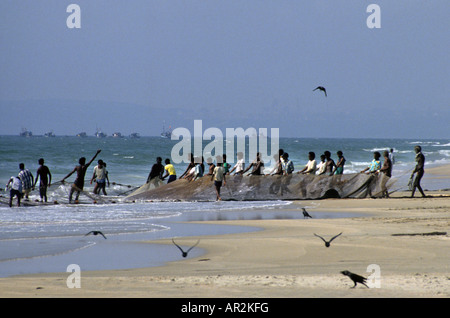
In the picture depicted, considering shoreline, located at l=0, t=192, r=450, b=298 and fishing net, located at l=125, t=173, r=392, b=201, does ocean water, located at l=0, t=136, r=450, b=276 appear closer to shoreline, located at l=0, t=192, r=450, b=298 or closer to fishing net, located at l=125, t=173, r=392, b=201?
fishing net, located at l=125, t=173, r=392, b=201

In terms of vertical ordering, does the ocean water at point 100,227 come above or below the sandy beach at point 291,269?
below

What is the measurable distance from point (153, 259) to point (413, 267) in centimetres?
353

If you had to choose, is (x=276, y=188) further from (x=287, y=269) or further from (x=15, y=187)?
(x=287, y=269)

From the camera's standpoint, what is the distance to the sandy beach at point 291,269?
21.6ft

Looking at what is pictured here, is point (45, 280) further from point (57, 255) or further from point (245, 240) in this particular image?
point (245, 240)

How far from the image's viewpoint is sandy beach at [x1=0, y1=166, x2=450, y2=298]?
6.59 m

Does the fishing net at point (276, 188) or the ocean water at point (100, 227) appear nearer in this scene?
the ocean water at point (100, 227)

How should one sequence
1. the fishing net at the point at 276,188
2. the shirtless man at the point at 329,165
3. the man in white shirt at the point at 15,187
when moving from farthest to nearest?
the shirtless man at the point at 329,165 → the fishing net at the point at 276,188 → the man in white shirt at the point at 15,187

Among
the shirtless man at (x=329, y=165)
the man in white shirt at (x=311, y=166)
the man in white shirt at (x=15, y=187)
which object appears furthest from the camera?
the man in white shirt at (x=311, y=166)

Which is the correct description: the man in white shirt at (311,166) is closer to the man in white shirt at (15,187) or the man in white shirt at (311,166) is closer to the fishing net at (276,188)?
the fishing net at (276,188)

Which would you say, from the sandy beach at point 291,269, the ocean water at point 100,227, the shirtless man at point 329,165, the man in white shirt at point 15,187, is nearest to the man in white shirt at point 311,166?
the shirtless man at point 329,165

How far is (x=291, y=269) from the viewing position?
8.08 m

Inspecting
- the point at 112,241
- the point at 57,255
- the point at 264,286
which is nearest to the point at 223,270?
the point at 264,286

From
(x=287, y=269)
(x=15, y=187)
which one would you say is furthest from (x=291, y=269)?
(x=15, y=187)
